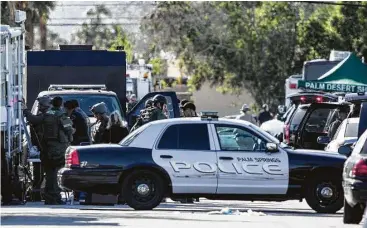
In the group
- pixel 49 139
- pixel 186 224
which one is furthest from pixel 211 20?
pixel 186 224

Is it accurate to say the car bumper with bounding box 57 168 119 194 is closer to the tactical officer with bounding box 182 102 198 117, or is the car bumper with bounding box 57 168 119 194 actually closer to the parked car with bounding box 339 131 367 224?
the parked car with bounding box 339 131 367 224

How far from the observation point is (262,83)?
6244cm

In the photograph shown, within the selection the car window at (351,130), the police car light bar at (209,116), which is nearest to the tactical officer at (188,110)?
the car window at (351,130)

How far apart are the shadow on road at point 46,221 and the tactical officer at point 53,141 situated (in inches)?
150

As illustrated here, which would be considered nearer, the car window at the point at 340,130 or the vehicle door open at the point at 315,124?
the car window at the point at 340,130

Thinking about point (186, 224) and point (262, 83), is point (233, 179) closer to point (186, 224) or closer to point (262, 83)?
point (186, 224)

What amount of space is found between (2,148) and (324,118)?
9827 millimetres

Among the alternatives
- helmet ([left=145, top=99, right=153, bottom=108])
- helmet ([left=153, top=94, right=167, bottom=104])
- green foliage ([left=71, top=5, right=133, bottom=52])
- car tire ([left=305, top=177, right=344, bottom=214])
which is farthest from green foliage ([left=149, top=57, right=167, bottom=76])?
car tire ([left=305, top=177, right=344, bottom=214])

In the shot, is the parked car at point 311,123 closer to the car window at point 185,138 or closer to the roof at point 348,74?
the roof at point 348,74

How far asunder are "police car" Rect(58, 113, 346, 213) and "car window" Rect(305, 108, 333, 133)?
8.01 metres

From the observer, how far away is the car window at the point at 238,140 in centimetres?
1869

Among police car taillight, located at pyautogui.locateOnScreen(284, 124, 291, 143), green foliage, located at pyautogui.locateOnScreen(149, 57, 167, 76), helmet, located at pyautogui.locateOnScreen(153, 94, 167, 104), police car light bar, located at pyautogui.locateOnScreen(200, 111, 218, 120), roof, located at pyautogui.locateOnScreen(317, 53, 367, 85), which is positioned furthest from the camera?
green foliage, located at pyautogui.locateOnScreen(149, 57, 167, 76)

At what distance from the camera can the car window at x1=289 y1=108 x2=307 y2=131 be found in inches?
1099

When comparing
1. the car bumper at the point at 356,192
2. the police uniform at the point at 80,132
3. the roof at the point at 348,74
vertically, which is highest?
the roof at the point at 348,74
